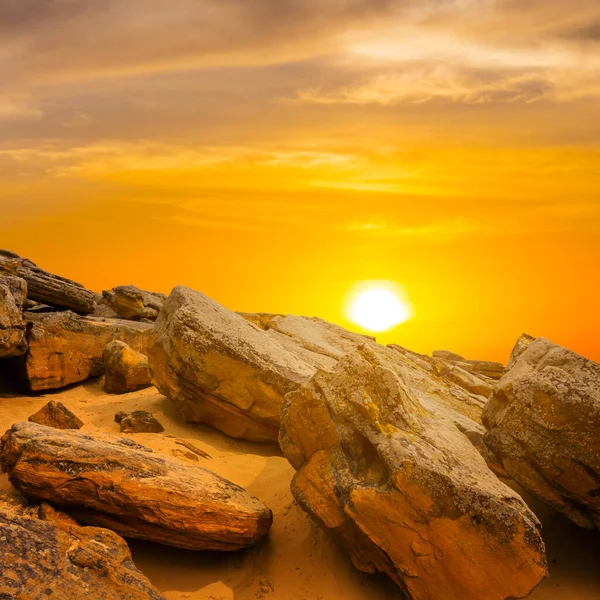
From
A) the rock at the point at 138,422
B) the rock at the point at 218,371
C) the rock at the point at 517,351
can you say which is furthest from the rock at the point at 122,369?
the rock at the point at 517,351

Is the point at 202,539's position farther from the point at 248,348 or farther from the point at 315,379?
the point at 248,348

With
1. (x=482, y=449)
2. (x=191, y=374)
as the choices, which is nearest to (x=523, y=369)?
(x=482, y=449)

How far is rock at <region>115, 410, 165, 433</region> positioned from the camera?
51.5ft

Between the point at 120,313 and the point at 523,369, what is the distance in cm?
1941

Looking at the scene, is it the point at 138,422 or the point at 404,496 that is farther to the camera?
the point at 138,422

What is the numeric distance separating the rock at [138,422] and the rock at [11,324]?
4482mm

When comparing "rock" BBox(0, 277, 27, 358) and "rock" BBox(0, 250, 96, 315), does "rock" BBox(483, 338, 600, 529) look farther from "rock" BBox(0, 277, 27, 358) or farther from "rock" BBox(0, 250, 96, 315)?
"rock" BBox(0, 250, 96, 315)

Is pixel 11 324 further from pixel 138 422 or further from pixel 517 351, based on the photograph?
pixel 517 351

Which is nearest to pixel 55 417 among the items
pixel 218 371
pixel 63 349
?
pixel 218 371

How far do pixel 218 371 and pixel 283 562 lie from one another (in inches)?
216

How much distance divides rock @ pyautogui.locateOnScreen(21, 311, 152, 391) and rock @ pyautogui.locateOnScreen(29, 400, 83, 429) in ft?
19.1

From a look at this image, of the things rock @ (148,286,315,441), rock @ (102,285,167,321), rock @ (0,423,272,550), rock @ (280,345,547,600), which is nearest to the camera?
rock @ (280,345,547,600)

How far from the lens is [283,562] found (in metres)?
11.9

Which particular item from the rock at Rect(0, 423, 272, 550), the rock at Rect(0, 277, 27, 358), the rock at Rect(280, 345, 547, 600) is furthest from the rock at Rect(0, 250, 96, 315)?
the rock at Rect(280, 345, 547, 600)
